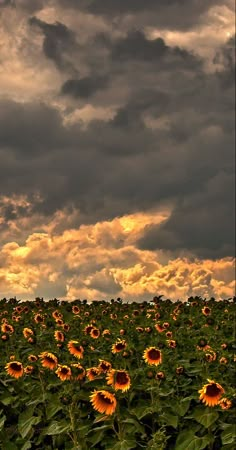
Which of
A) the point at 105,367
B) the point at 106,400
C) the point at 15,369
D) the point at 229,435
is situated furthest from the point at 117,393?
the point at 15,369

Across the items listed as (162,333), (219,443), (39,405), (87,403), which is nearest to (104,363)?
(87,403)

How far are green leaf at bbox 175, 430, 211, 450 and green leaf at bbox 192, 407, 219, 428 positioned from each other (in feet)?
0.61

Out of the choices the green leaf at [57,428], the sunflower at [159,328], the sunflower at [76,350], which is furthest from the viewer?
the sunflower at [159,328]

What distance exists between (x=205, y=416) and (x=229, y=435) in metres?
0.40

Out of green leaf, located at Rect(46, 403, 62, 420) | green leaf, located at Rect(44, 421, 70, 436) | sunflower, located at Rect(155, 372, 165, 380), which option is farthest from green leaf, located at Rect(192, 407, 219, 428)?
green leaf, located at Rect(46, 403, 62, 420)

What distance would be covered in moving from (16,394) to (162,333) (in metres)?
3.31

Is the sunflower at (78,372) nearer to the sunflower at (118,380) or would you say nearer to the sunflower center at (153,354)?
the sunflower at (118,380)

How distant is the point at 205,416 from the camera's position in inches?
383

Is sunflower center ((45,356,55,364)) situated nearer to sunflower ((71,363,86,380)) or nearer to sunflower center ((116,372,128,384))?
sunflower ((71,363,86,380))

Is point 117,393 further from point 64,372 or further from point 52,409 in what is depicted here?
point 52,409

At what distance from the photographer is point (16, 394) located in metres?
11.0

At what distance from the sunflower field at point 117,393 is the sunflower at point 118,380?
12mm

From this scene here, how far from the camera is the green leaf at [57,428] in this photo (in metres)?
9.45

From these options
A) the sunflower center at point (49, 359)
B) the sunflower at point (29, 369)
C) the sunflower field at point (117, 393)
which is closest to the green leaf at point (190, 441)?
the sunflower field at point (117, 393)
